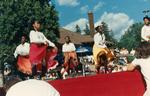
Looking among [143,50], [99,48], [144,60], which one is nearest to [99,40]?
[99,48]

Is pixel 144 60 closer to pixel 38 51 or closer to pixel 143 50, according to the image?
pixel 143 50

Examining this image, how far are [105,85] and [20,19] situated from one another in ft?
102

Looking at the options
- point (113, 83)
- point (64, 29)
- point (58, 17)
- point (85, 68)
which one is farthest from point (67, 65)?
point (64, 29)

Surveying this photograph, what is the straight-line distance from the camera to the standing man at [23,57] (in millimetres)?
14456

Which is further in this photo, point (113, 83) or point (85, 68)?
point (85, 68)

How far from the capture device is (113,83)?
9.86 m

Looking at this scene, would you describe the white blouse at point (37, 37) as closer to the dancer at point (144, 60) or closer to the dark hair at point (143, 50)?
the dancer at point (144, 60)

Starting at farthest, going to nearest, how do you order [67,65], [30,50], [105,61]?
[67,65] < [105,61] < [30,50]

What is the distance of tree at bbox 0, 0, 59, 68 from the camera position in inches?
1566

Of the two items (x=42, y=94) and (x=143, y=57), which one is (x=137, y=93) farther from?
(x=42, y=94)

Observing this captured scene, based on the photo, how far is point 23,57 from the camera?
48.6 feet

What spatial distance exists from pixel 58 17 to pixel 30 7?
2.17 metres

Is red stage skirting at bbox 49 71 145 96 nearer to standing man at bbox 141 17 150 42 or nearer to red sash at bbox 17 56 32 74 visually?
standing man at bbox 141 17 150 42

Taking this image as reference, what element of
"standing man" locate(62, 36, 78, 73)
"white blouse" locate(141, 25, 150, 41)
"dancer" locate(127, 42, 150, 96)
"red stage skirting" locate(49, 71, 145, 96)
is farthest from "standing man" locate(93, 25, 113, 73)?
"dancer" locate(127, 42, 150, 96)
